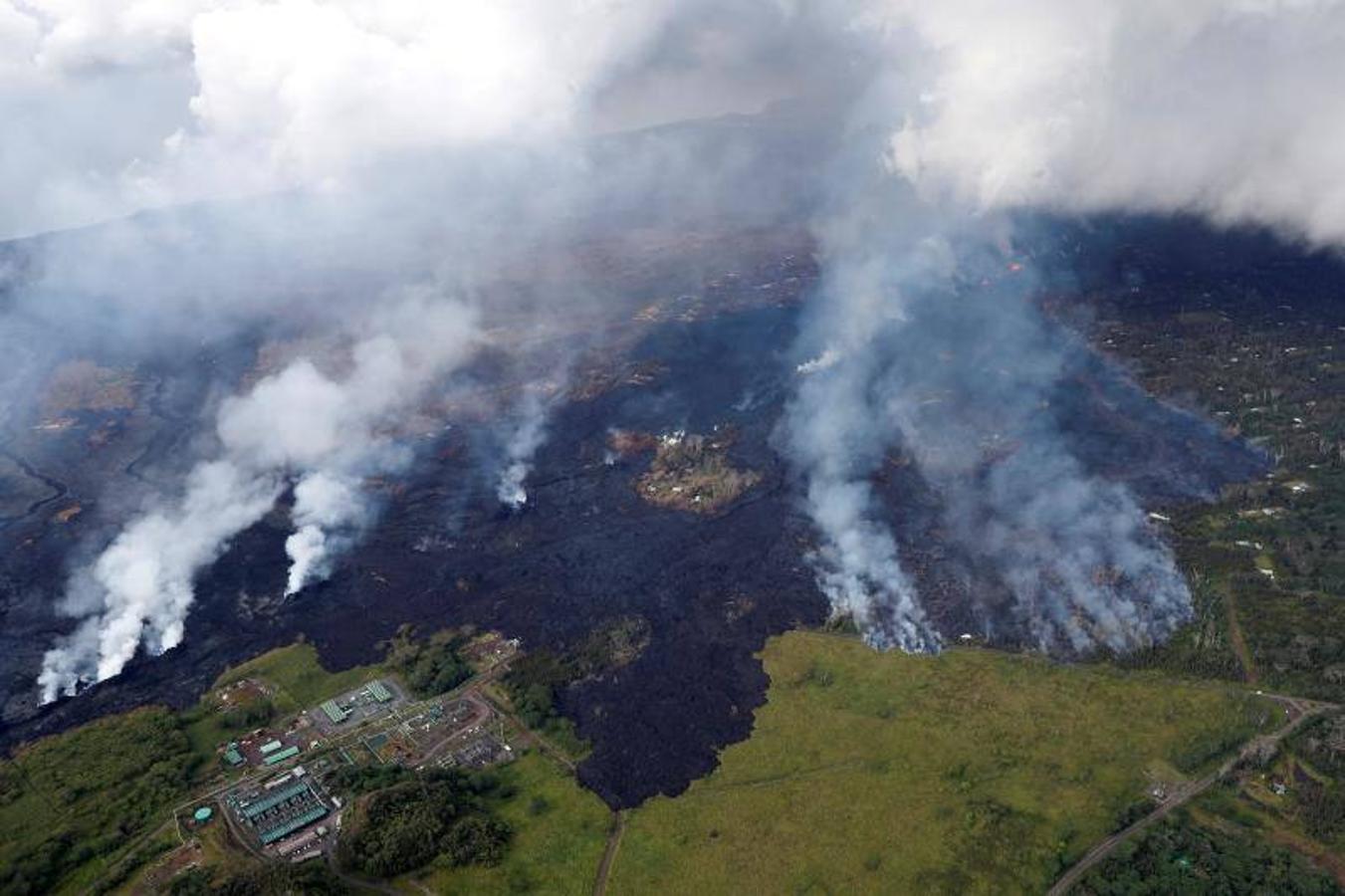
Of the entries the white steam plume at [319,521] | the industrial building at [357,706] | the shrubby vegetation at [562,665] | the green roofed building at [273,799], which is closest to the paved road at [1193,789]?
the shrubby vegetation at [562,665]

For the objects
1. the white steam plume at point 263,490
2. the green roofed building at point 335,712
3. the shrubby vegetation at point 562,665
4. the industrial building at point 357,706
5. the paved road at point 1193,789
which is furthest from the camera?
the white steam plume at point 263,490

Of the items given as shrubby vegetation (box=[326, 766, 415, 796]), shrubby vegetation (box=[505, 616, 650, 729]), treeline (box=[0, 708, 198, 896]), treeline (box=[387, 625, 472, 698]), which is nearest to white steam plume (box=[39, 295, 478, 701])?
treeline (box=[0, 708, 198, 896])

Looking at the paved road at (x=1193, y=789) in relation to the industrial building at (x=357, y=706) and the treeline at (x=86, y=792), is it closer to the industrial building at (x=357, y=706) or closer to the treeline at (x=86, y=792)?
the industrial building at (x=357, y=706)

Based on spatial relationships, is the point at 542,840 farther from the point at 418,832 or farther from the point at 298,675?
the point at 298,675

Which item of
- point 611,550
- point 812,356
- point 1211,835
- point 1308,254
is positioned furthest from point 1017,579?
point 1308,254

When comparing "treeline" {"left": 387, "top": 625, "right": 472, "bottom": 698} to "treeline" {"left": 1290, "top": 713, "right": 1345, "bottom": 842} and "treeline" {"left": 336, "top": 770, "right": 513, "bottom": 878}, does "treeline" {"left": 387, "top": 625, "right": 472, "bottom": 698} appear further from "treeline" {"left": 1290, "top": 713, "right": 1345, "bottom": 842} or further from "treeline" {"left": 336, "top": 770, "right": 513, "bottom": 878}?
"treeline" {"left": 1290, "top": 713, "right": 1345, "bottom": 842}
